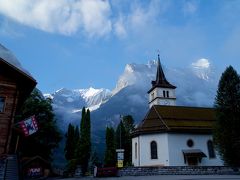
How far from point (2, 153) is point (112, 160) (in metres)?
39.7

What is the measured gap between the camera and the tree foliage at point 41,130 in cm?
4066

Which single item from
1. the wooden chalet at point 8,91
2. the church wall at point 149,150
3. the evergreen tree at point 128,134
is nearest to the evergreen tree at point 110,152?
the evergreen tree at point 128,134

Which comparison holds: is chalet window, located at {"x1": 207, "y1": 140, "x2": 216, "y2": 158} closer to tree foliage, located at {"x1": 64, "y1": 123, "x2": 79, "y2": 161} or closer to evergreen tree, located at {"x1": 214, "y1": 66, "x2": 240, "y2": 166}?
evergreen tree, located at {"x1": 214, "y1": 66, "x2": 240, "y2": 166}

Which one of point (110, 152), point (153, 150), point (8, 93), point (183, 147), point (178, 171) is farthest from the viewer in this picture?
point (110, 152)

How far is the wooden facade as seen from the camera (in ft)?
61.0

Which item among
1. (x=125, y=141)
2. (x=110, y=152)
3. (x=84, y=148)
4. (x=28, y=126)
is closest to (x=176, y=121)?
(x=84, y=148)

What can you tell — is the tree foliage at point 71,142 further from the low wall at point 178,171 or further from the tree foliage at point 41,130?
the low wall at point 178,171

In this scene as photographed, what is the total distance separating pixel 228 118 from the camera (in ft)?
100

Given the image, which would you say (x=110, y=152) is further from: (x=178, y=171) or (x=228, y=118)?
(x=228, y=118)

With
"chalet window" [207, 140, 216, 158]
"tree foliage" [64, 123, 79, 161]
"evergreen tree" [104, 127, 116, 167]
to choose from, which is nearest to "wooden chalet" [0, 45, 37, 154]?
"chalet window" [207, 140, 216, 158]

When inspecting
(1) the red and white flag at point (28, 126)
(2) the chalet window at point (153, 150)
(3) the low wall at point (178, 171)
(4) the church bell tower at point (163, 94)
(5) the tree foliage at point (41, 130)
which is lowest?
(3) the low wall at point (178, 171)

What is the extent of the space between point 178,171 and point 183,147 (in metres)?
9.96

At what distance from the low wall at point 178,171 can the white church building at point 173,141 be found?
7.79 metres

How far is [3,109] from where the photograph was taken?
62.7 ft
